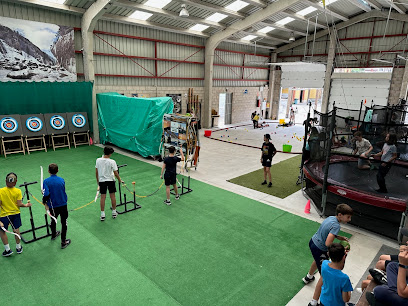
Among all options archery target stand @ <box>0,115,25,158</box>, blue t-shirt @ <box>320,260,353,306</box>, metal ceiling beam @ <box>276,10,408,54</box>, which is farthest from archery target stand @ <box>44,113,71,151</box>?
metal ceiling beam @ <box>276,10,408,54</box>

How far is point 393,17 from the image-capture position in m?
16.8

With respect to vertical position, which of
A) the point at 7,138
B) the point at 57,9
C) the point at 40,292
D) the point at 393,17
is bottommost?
the point at 40,292

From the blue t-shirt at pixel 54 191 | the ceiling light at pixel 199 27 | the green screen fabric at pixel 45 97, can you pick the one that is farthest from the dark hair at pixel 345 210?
the ceiling light at pixel 199 27

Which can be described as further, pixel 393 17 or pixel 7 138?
pixel 393 17

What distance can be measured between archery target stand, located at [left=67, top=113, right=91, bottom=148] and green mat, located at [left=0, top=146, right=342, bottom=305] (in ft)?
19.3

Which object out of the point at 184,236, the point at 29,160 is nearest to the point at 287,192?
the point at 184,236

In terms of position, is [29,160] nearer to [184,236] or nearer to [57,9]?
[57,9]

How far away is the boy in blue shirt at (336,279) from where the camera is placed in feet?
9.50

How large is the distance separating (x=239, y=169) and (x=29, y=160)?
7941 mm

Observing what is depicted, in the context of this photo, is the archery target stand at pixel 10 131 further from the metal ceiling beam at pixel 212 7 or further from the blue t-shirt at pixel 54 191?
the metal ceiling beam at pixel 212 7

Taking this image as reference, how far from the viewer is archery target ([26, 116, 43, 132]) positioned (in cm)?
1153

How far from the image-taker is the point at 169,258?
15.8ft

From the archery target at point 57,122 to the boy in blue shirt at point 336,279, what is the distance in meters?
12.2

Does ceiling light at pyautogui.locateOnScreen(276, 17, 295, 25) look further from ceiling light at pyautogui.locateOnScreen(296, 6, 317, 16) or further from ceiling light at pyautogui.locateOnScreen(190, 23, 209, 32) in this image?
ceiling light at pyautogui.locateOnScreen(190, 23, 209, 32)
